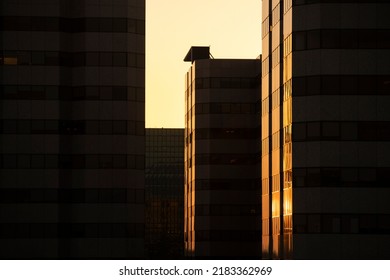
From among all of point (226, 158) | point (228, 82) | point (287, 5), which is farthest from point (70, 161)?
point (228, 82)

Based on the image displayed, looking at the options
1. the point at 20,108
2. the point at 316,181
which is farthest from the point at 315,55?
the point at 20,108

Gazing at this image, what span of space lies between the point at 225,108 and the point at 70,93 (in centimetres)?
3464

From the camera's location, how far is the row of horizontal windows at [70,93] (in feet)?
349

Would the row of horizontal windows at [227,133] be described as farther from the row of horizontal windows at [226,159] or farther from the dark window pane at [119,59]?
the dark window pane at [119,59]

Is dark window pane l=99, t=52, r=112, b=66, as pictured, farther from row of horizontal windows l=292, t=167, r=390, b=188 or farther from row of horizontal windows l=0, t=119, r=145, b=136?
row of horizontal windows l=292, t=167, r=390, b=188

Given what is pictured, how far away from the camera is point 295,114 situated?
8525cm

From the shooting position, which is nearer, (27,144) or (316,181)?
(316,181)

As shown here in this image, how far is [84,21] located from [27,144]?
1477 centimetres

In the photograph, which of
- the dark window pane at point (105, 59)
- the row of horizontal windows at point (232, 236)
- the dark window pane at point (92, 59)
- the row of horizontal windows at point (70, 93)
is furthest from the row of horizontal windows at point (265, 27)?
the row of horizontal windows at point (232, 236)

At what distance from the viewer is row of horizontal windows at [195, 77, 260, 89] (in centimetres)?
13662

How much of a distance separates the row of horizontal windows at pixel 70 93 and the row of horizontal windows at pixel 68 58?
2552 millimetres

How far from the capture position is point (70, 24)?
108m
